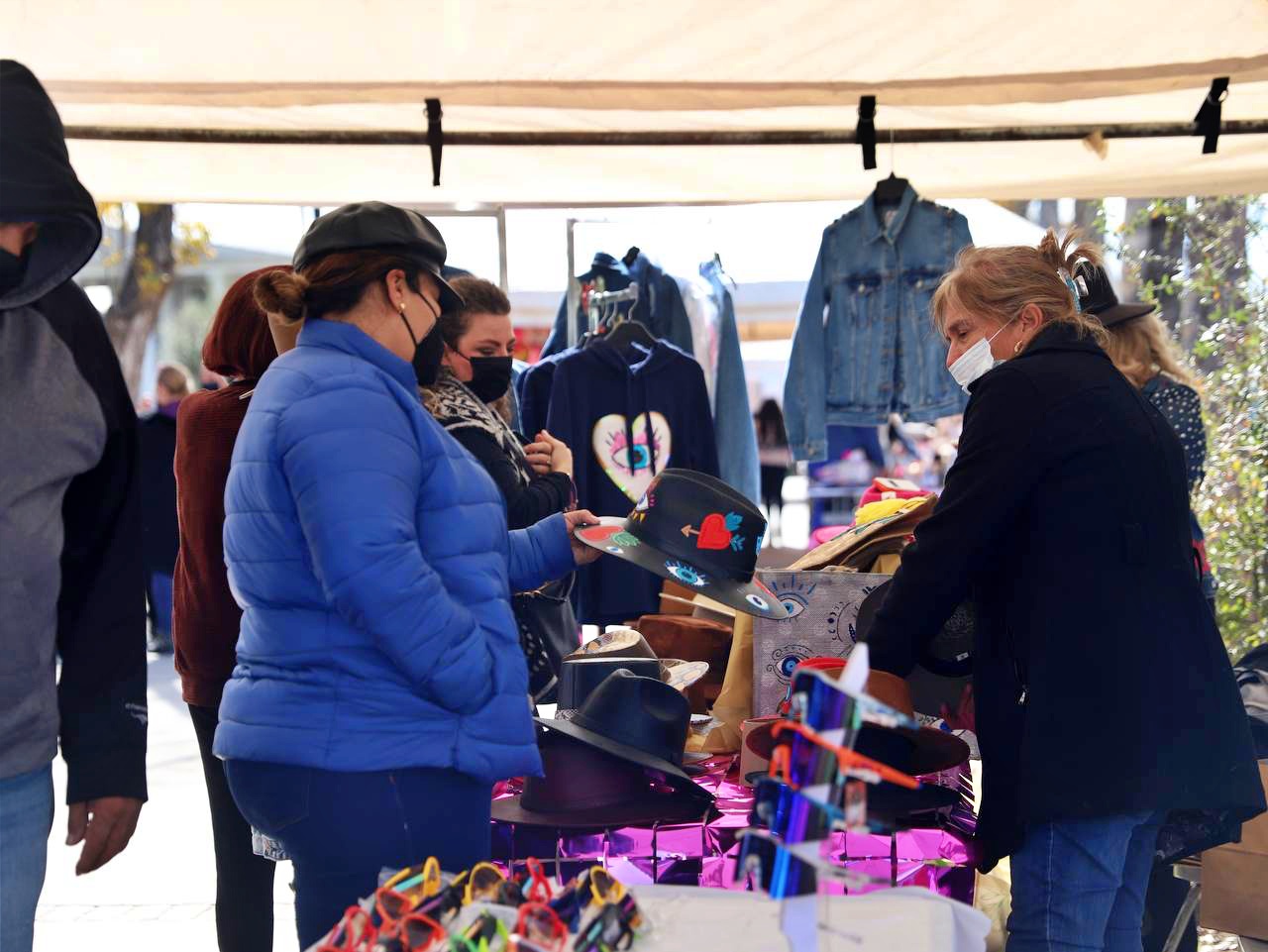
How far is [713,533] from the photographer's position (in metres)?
2.66

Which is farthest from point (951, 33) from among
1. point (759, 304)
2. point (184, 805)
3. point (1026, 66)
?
point (759, 304)

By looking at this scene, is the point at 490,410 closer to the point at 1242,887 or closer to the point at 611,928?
the point at 611,928

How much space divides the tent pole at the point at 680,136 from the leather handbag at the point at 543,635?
1663 mm

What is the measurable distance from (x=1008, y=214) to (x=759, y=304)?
516 centimetres

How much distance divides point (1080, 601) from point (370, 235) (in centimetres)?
134

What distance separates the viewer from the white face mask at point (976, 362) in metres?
2.59

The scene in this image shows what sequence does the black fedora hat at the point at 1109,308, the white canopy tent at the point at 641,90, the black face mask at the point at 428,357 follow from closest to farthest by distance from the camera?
the black face mask at the point at 428,357 < the white canopy tent at the point at 641,90 < the black fedora hat at the point at 1109,308

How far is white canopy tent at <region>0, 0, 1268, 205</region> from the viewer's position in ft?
11.3

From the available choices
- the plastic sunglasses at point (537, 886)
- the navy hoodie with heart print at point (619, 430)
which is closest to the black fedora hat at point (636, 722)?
the plastic sunglasses at point (537, 886)

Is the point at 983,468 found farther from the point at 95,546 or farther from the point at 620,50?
the point at 620,50

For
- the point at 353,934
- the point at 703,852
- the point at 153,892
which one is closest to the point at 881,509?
the point at 703,852

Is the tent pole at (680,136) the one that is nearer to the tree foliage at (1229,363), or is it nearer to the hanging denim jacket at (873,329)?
the hanging denim jacket at (873,329)

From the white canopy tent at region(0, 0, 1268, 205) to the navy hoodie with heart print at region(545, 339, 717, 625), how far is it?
2.20ft

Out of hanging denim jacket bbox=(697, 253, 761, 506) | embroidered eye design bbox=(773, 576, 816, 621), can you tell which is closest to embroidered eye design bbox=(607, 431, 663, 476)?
hanging denim jacket bbox=(697, 253, 761, 506)
